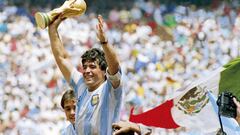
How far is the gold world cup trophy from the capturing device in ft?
14.7

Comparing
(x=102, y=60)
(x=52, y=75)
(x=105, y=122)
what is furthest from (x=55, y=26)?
(x=52, y=75)

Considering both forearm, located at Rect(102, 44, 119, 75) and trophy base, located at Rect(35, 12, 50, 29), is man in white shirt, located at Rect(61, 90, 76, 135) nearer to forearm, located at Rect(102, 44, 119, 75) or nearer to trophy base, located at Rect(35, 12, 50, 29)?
trophy base, located at Rect(35, 12, 50, 29)

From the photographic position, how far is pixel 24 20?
14.2 m

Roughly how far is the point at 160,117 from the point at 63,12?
1462mm

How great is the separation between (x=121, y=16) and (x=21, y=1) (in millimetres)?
1836

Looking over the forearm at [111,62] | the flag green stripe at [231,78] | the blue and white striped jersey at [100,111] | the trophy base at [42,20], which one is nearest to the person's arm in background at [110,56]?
the forearm at [111,62]

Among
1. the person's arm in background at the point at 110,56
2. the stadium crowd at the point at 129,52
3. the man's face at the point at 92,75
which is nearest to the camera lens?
the person's arm in background at the point at 110,56

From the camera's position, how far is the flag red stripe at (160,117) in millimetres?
5555

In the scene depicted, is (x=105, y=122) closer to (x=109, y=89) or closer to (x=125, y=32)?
(x=109, y=89)

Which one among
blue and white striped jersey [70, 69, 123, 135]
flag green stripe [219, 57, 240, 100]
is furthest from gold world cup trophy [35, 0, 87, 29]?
flag green stripe [219, 57, 240, 100]

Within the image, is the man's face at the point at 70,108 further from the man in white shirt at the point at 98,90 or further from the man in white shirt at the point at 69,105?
the man in white shirt at the point at 98,90

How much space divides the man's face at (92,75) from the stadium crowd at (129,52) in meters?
6.79

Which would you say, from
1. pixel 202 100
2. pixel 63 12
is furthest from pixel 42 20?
pixel 202 100

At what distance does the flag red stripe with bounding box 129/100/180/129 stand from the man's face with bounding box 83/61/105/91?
4.27ft
